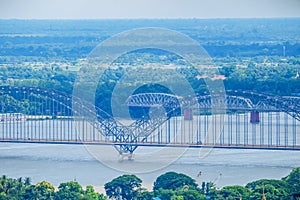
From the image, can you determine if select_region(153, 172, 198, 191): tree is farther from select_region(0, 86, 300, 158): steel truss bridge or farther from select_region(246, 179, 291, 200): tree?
select_region(0, 86, 300, 158): steel truss bridge

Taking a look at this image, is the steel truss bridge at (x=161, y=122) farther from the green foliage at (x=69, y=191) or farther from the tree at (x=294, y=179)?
the green foliage at (x=69, y=191)

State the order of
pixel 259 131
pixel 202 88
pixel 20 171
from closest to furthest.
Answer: pixel 20 171
pixel 259 131
pixel 202 88

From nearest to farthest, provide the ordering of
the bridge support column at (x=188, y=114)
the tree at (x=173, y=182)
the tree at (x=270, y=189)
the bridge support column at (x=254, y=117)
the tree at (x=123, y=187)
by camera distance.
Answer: the tree at (x=270, y=189) < the tree at (x=123, y=187) < the tree at (x=173, y=182) < the bridge support column at (x=188, y=114) < the bridge support column at (x=254, y=117)

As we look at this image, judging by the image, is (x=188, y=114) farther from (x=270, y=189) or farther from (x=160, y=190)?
(x=270, y=189)

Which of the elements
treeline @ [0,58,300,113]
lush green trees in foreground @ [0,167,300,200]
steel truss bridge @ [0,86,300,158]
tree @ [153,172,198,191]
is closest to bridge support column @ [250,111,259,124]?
steel truss bridge @ [0,86,300,158]

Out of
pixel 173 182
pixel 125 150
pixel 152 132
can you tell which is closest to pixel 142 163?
pixel 125 150

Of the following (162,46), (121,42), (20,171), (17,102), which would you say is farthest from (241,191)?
(121,42)

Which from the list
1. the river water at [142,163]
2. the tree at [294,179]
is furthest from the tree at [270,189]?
the river water at [142,163]

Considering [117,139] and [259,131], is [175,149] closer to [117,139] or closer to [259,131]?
[117,139]
